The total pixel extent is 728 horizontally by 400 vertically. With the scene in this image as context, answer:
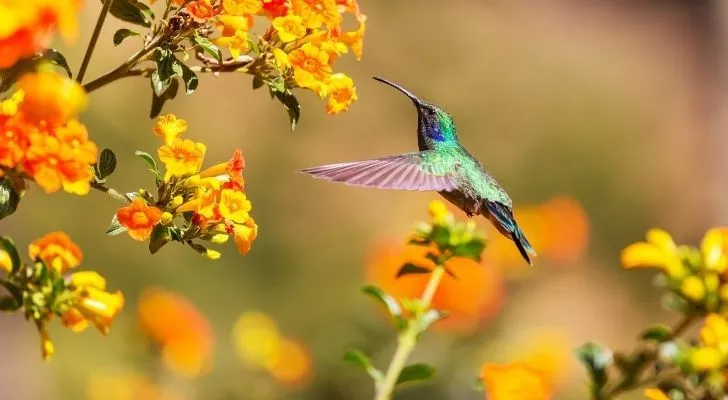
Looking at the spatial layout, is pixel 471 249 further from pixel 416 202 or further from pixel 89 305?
pixel 416 202

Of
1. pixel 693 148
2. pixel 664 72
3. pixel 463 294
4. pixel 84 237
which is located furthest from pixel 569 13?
pixel 463 294

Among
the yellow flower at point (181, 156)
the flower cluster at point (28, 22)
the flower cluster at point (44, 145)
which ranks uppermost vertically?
the yellow flower at point (181, 156)

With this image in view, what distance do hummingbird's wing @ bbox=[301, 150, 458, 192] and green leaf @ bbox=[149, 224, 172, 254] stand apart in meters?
0.16

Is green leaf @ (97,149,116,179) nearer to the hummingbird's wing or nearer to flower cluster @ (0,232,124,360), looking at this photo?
flower cluster @ (0,232,124,360)

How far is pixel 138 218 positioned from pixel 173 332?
1165mm

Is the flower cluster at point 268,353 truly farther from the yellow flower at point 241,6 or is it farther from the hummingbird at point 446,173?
the yellow flower at point 241,6

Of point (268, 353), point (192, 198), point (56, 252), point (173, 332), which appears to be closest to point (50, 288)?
point (56, 252)

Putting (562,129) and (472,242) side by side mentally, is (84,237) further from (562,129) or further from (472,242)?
(472,242)

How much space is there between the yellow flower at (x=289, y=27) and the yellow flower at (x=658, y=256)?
0.51 m

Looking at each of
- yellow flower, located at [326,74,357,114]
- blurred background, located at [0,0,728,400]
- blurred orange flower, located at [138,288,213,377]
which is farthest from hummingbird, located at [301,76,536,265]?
blurred orange flower, located at [138,288,213,377]

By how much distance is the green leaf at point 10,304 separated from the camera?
798mm

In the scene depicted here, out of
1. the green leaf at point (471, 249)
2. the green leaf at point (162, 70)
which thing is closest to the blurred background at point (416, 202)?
the green leaf at point (471, 249)

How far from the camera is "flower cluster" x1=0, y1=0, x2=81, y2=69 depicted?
2.02 feet

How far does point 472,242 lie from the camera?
1.08 metres
